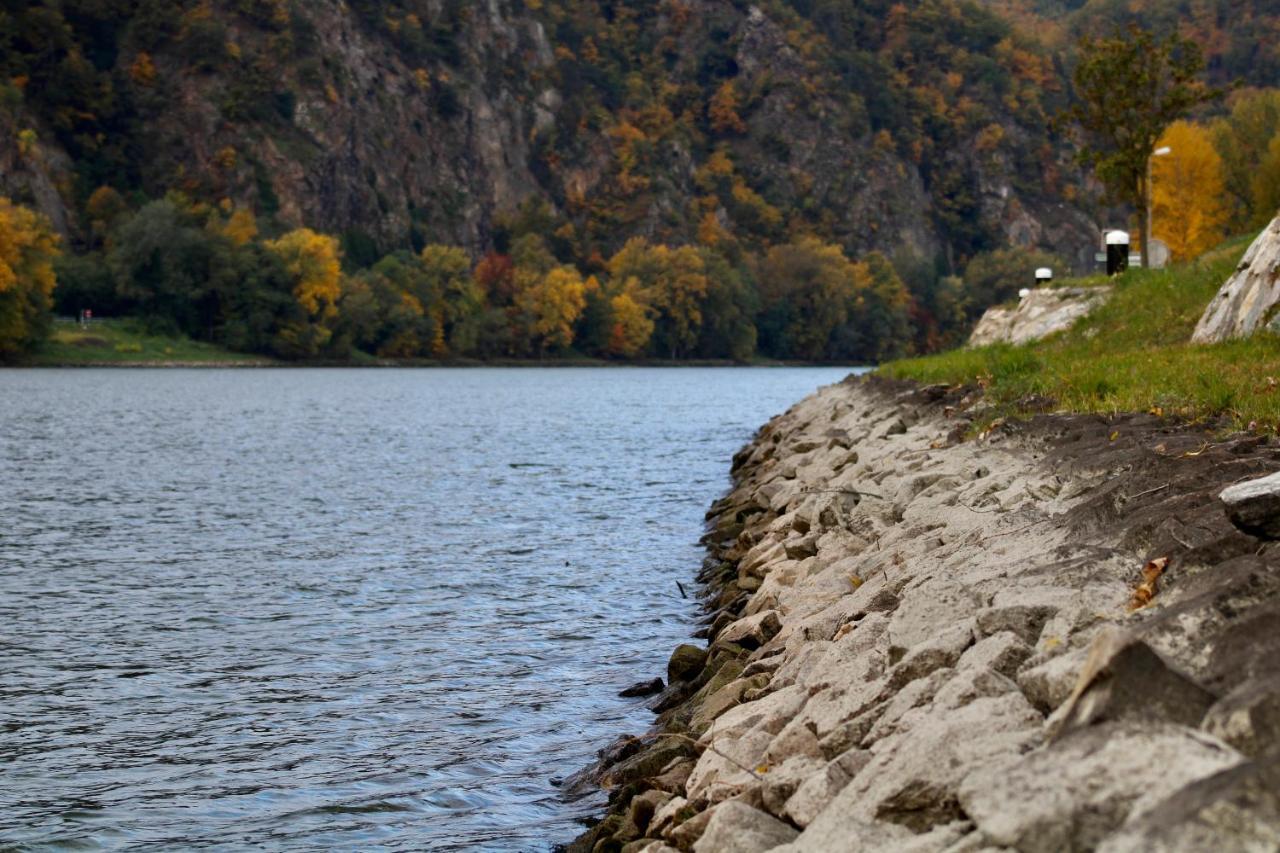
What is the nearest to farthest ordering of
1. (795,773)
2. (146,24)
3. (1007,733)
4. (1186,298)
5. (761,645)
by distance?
(1007,733) → (795,773) → (761,645) → (1186,298) → (146,24)

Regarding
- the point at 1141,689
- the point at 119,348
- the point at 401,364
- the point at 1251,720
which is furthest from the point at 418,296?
the point at 1251,720

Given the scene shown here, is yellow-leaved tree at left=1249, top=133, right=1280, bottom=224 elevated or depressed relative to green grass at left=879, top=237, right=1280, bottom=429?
elevated

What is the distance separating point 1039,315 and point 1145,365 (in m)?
19.0

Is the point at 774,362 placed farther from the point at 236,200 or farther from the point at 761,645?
the point at 761,645

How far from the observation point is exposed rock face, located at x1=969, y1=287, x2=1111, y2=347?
33.1 metres

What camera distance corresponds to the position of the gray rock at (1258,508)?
7.04m

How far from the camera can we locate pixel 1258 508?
7070 millimetres

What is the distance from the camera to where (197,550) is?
82.1ft

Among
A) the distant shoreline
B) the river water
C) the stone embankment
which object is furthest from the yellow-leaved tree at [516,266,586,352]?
the stone embankment

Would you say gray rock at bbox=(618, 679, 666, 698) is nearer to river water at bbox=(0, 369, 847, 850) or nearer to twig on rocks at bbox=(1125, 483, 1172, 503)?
river water at bbox=(0, 369, 847, 850)

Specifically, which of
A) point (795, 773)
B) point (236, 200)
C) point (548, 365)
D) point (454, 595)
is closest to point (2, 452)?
point (454, 595)

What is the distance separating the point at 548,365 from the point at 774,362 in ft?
115

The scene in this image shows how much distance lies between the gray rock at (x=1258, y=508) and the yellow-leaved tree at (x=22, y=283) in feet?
341

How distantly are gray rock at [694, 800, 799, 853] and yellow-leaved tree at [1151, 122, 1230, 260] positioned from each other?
65.4m
